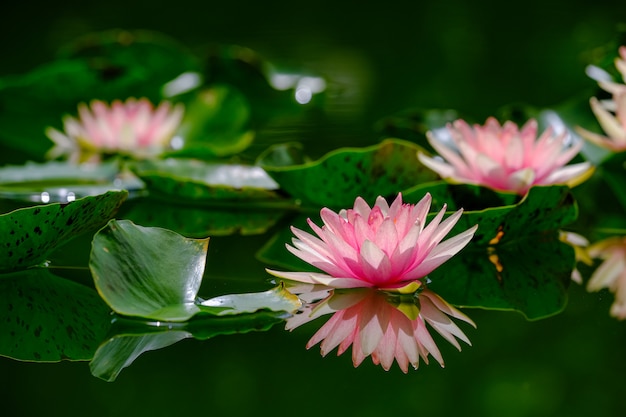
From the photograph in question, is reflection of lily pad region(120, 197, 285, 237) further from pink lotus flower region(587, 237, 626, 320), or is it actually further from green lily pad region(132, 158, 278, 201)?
pink lotus flower region(587, 237, 626, 320)

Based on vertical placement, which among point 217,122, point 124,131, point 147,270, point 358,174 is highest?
point 147,270

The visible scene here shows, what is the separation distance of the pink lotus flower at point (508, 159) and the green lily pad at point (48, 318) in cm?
66

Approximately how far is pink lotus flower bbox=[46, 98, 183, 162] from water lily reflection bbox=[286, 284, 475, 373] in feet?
3.55

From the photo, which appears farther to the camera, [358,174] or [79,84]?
[79,84]

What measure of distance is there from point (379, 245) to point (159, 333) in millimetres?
300

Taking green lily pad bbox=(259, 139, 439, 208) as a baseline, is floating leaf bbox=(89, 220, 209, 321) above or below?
above

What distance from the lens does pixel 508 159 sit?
1.43m

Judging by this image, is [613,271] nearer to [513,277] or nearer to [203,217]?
[513,277]

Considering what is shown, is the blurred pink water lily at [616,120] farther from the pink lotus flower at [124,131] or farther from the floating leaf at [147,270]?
the pink lotus flower at [124,131]

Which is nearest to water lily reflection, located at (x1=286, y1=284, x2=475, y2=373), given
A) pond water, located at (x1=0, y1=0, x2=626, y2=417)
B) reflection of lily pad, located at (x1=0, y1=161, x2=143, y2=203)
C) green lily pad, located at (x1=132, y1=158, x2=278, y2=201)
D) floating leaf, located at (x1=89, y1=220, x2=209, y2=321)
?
pond water, located at (x1=0, y1=0, x2=626, y2=417)

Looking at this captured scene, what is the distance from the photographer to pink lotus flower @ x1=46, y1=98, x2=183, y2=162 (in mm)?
2150

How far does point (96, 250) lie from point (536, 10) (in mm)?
4182

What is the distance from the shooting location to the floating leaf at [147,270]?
1.04 meters

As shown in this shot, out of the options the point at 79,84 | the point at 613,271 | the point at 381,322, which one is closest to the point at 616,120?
the point at 613,271
